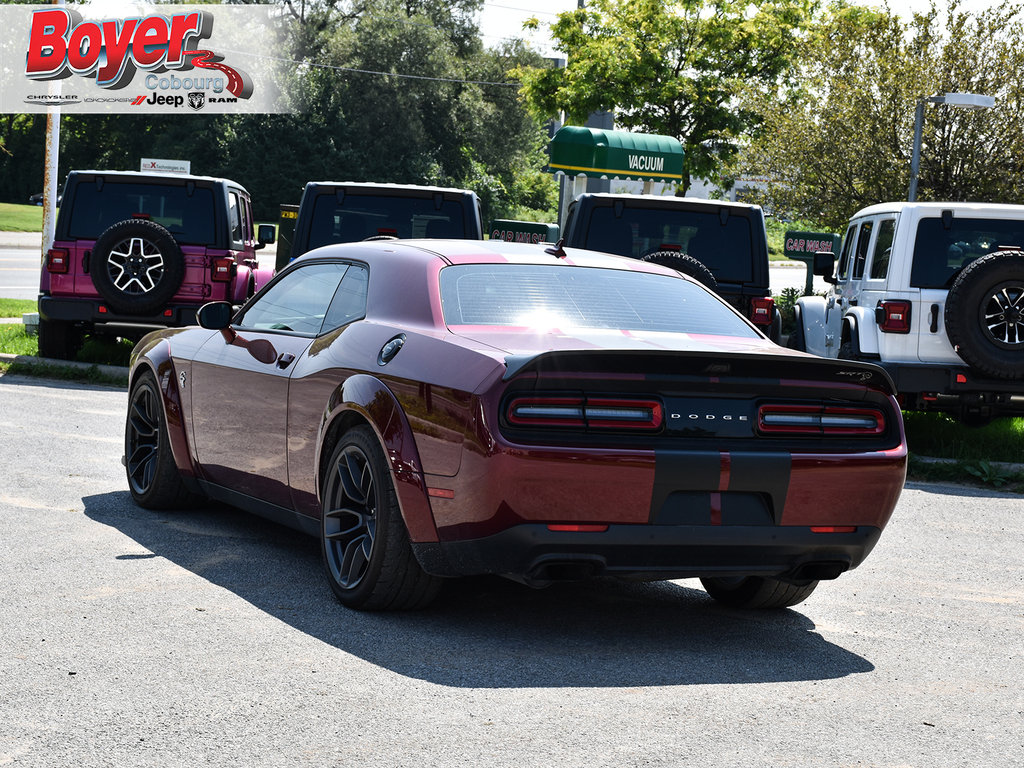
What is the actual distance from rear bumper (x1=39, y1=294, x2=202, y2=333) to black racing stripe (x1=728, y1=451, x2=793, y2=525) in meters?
9.70

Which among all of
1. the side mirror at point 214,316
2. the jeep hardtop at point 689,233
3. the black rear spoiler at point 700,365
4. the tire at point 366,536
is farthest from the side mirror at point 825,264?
the tire at point 366,536

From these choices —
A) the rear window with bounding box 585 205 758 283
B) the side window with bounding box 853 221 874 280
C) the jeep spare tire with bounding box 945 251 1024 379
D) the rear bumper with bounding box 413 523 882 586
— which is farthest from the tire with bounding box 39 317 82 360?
the rear bumper with bounding box 413 523 882 586

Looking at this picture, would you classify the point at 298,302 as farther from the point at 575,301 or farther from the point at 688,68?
the point at 688,68

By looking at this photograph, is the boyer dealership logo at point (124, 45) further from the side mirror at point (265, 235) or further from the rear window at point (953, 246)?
the rear window at point (953, 246)

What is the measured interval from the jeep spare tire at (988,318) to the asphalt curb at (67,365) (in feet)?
26.1

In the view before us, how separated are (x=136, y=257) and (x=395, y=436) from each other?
9167mm

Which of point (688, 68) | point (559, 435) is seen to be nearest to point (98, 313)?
point (559, 435)

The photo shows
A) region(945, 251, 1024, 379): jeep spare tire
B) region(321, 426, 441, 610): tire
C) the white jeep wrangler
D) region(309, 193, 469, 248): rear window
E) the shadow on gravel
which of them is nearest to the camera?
the shadow on gravel

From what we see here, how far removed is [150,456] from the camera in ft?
25.4

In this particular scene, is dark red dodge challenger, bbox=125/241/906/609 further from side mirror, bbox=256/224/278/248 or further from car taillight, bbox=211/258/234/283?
side mirror, bbox=256/224/278/248

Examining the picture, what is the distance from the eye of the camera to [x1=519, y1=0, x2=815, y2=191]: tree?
105 feet

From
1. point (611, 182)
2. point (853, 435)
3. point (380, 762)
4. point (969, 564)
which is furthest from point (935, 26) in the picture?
point (380, 762)

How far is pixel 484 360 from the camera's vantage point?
5.02m

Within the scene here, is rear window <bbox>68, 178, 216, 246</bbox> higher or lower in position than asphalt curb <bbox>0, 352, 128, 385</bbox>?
higher
